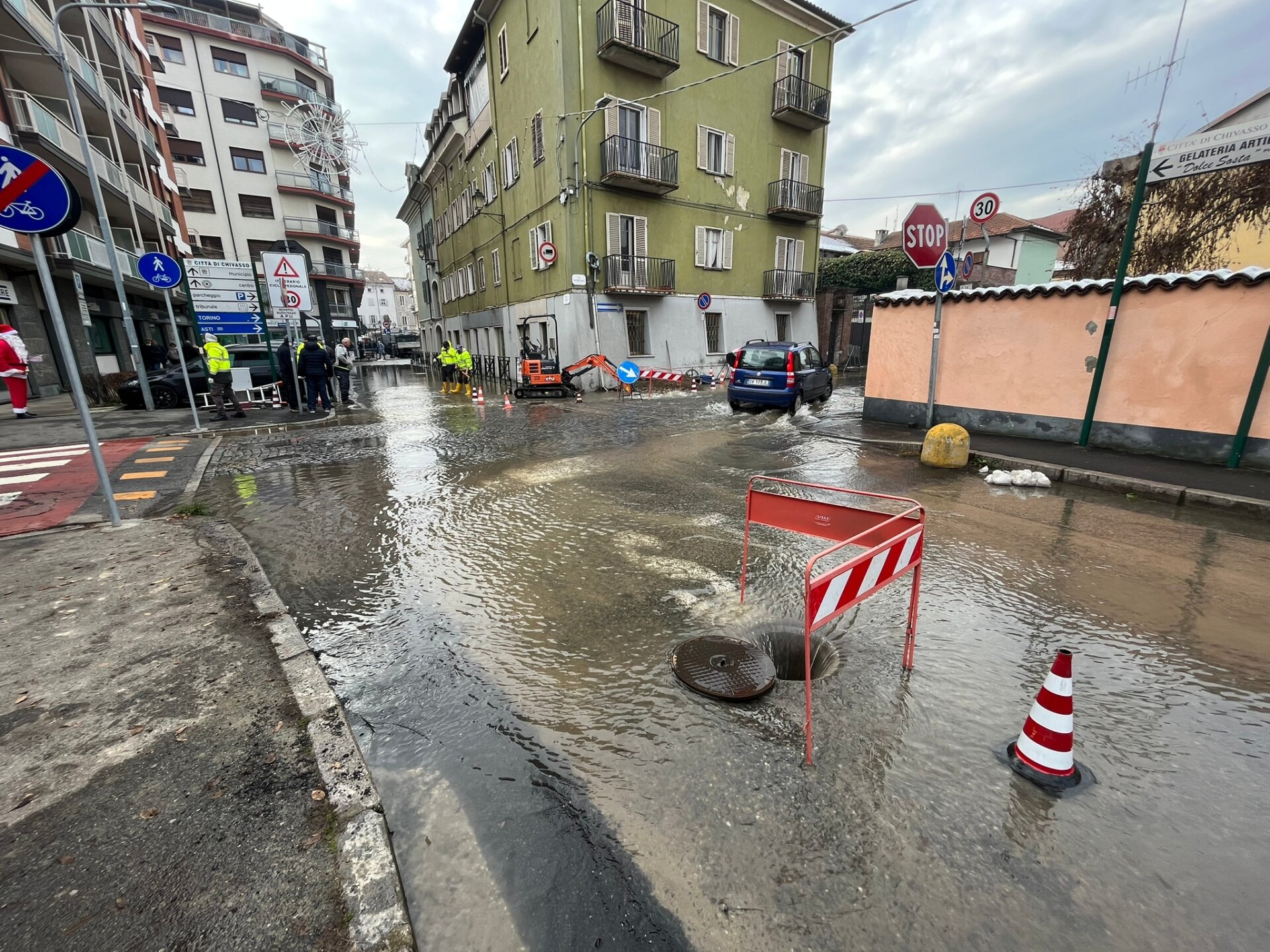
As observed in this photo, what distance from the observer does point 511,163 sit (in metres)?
23.6

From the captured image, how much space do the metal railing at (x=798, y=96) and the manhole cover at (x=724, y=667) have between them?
26.3m

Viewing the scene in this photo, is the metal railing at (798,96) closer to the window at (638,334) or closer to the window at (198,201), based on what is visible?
the window at (638,334)

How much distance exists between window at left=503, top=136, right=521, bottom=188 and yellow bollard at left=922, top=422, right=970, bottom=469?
21.7 meters

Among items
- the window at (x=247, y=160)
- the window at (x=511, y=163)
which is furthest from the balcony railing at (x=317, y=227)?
the window at (x=511, y=163)

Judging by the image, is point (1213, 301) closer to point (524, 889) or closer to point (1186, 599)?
point (1186, 599)

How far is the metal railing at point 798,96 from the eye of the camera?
22.9 meters

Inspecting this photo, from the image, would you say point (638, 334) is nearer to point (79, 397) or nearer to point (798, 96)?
point (798, 96)

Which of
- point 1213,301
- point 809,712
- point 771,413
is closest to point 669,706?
point 809,712

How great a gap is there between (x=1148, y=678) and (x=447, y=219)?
40930 mm

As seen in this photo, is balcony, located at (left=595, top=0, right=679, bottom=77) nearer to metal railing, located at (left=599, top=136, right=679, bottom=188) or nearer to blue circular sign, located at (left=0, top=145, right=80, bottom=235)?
metal railing, located at (left=599, top=136, right=679, bottom=188)

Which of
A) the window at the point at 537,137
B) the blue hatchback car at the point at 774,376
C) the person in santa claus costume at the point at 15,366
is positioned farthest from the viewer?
the window at the point at 537,137

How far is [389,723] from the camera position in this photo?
110 inches

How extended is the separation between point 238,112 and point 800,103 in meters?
39.6

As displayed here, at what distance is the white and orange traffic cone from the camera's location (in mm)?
2359
